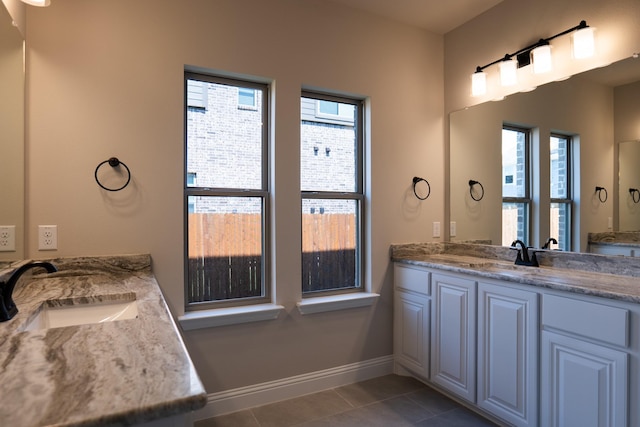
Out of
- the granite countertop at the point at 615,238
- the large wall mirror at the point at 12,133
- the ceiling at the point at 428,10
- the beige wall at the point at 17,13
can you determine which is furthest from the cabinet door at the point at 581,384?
the beige wall at the point at 17,13

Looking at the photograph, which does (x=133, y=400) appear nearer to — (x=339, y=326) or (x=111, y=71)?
(x=111, y=71)

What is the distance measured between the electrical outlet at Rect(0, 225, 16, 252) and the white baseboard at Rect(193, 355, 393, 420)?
124 centimetres

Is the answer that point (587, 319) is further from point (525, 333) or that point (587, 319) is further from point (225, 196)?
point (225, 196)

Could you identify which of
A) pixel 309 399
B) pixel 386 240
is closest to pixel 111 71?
pixel 386 240


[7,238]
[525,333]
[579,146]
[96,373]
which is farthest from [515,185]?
[7,238]

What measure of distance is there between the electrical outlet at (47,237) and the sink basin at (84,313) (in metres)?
0.55

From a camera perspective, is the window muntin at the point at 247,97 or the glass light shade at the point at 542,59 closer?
the glass light shade at the point at 542,59

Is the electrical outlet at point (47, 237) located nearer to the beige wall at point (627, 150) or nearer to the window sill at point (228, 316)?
the window sill at point (228, 316)

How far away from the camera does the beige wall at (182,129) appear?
177 cm

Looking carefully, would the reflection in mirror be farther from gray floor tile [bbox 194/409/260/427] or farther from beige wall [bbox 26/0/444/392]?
gray floor tile [bbox 194/409/260/427]

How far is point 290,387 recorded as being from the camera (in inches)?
91.4

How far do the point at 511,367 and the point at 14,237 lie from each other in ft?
8.26

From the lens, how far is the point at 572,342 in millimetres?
1581

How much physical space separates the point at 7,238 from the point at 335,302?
5.94 feet
